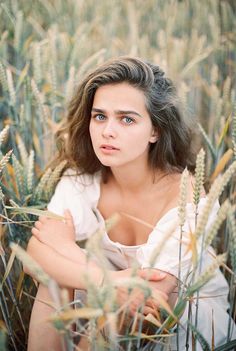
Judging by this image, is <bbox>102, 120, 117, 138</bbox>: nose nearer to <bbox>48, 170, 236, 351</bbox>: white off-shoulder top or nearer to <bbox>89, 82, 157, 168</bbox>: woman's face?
<bbox>89, 82, 157, 168</bbox>: woman's face

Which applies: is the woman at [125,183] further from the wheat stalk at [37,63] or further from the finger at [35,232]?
the wheat stalk at [37,63]

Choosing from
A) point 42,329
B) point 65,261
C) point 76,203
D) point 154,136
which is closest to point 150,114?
point 154,136

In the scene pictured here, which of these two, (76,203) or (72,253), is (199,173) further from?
(76,203)

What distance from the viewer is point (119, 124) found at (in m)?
1.00

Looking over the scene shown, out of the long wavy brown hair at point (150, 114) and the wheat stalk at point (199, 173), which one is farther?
the long wavy brown hair at point (150, 114)

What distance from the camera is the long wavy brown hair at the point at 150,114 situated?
1049 millimetres

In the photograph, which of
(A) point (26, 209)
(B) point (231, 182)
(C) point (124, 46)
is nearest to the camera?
(A) point (26, 209)

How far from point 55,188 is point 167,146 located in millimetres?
351

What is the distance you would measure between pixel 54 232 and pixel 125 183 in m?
0.25

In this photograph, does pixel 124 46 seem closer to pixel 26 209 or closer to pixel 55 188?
pixel 55 188

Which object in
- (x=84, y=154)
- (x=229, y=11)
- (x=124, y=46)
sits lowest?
(x=84, y=154)

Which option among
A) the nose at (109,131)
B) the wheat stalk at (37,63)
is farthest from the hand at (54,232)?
the wheat stalk at (37,63)

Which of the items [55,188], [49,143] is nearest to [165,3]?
[49,143]

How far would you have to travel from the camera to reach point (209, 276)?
0.55m
